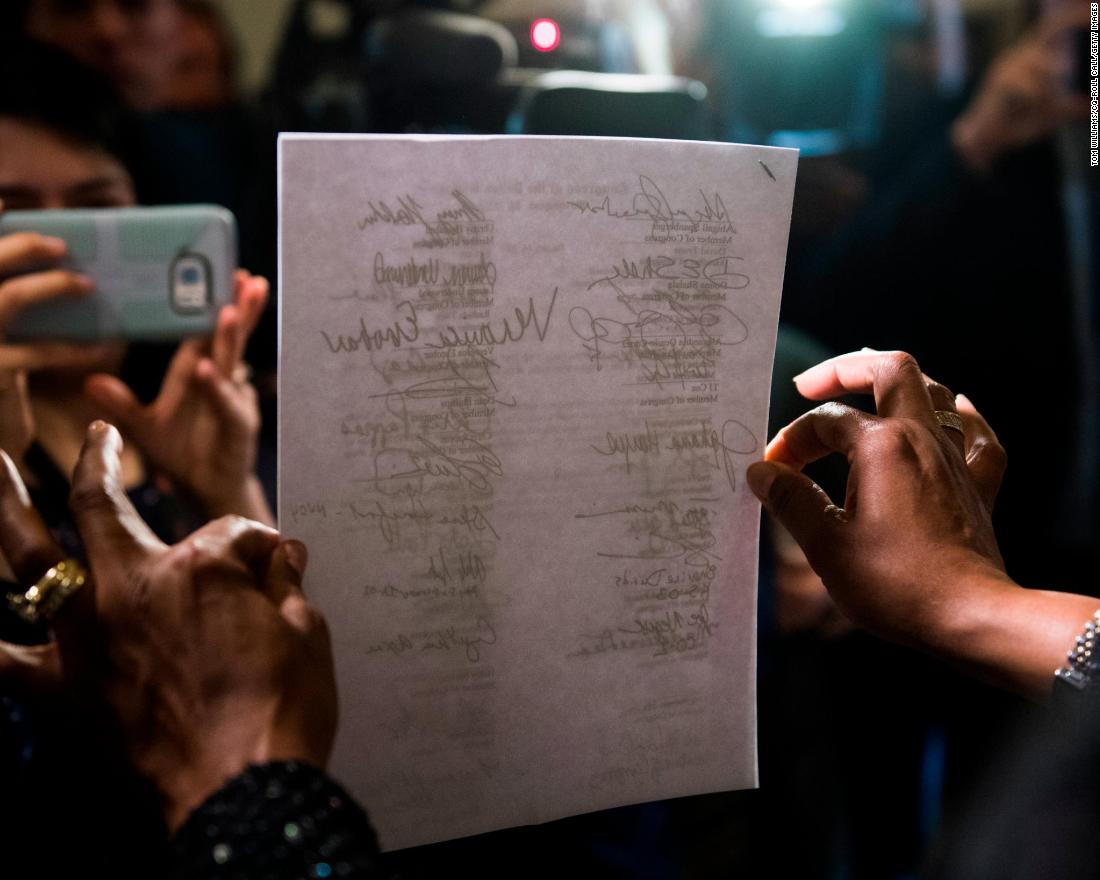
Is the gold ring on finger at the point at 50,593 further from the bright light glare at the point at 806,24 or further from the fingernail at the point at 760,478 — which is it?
the bright light glare at the point at 806,24

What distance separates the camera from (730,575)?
2.51ft

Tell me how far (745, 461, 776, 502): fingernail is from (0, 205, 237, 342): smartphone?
0.64 metres

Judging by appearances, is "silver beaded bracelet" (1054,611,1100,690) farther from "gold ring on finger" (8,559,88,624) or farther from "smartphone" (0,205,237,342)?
"smartphone" (0,205,237,342)

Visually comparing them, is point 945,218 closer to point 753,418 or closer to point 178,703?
point 753,418

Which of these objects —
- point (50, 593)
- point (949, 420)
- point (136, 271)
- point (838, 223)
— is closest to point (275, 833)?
point (50, 593)

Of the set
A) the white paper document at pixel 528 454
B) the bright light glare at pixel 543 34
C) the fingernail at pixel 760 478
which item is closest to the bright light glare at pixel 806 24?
the bright light glare at pixel 543 34

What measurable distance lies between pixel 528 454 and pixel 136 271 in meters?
0.57

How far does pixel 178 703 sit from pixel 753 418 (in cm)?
45

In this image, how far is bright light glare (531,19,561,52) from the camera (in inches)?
56.2

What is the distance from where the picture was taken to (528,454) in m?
0.69

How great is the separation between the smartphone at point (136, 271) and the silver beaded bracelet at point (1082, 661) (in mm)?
884

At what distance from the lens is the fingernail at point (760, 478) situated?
733 mm
